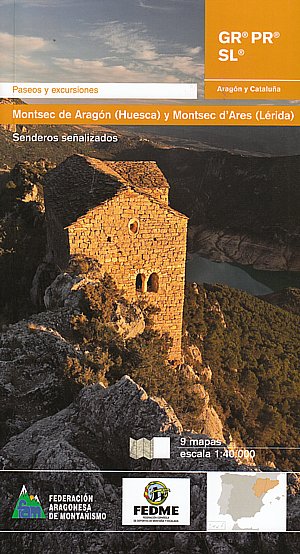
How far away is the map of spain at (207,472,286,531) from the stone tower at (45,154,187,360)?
6.22 feet

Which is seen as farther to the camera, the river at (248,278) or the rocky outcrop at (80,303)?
the river at (248,278)

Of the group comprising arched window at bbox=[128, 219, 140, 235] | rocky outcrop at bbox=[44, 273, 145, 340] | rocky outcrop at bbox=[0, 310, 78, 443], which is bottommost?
rocky outcrop at bbox=[0, 310, 78, 443]

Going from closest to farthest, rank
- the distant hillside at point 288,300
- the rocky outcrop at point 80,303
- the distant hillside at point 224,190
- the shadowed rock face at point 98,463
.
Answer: the shadowed rock face at point 98,463, the distant hillside at point 224,190, the rocky outcrop at point 80,303, the distant hillside at point 288,300

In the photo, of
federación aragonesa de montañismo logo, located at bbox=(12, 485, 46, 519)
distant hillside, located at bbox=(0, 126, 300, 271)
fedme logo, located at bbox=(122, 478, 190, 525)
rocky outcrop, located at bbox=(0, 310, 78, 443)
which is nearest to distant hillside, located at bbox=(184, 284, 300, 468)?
distant hillside, located at bbox=(0, 126, 300, 271)

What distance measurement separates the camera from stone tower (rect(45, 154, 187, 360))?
5234mm

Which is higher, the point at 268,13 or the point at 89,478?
the point at 268,13

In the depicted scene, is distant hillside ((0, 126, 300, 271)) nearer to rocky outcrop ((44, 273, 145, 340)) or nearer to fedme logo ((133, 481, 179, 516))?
rocky outcrop ((44, 273, 145, 340))

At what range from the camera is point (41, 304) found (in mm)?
6059

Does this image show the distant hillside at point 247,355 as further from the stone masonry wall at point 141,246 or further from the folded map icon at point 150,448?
the folded map icon at point 150,448

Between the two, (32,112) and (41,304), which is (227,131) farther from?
(41,304)

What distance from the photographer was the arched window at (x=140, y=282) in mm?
5492

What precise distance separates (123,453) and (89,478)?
30 centimetres

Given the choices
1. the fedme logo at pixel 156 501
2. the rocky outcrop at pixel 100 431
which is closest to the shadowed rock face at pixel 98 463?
the rocky outcrop at pixel 100 431

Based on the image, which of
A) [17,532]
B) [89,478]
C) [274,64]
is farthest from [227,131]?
[17,532]
